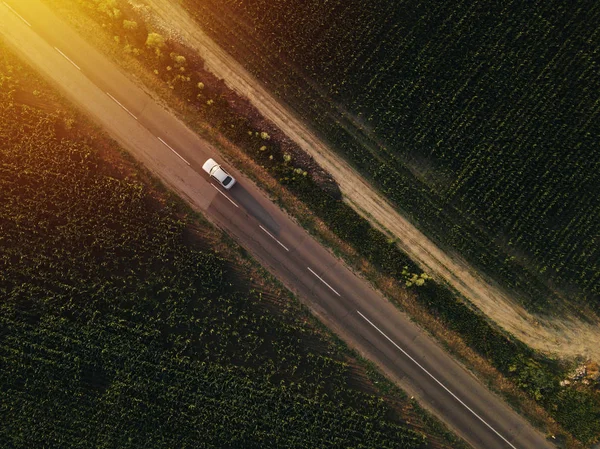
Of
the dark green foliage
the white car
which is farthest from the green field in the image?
the dark green foliage

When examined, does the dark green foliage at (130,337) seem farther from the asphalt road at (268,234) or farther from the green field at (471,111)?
the green field at (471,111)

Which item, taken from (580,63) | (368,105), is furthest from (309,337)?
(580,63)

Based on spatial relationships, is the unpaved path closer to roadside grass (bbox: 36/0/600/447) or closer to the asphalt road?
roadside grass (bbox: 36/0/600/447)

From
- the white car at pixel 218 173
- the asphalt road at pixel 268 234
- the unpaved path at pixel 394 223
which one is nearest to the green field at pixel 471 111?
the unpaved path at pixel 394 223

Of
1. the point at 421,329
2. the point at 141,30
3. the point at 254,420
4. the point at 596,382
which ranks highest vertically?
the point at 596,382

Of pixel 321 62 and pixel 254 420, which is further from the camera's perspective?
pixel 321 62

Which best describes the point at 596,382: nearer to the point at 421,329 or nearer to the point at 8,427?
the point at 421,329
